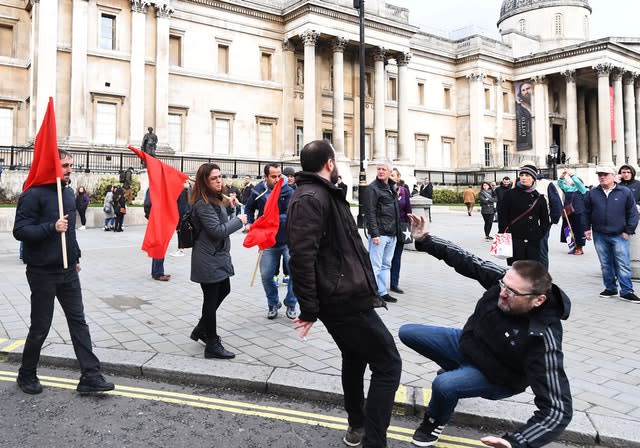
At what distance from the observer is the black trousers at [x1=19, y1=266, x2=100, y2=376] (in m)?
4.24

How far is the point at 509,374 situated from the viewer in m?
3.13

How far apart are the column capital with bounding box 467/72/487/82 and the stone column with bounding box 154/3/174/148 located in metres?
26.3

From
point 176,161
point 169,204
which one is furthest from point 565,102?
point 169,204

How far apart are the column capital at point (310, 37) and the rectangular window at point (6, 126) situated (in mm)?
17287

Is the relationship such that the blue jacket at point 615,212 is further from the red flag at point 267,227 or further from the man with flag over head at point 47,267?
the man with flag over head at point 47,267

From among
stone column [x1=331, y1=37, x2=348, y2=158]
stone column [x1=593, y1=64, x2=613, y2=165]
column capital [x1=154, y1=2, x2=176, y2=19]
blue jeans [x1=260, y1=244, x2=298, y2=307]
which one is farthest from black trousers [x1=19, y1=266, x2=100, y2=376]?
stone column [x1=593, y1=64, x2=613, y2=165]

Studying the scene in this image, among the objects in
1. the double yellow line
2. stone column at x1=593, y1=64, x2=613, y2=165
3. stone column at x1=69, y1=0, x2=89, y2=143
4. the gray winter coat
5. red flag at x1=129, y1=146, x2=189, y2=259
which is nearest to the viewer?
the double yellow line

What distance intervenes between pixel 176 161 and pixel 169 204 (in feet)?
79.1

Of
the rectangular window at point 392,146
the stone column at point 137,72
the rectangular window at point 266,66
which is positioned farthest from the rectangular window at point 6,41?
the rectangular window at point 392,146

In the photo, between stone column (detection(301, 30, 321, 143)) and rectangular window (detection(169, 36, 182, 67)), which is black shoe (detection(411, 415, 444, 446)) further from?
rectangular window (detection(169, 36, 182, 67))

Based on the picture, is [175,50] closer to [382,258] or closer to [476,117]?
[476,117]

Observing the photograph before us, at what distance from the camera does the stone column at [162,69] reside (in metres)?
29.1

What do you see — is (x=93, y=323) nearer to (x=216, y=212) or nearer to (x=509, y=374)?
(x=216, y=212)

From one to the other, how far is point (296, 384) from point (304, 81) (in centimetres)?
3130
